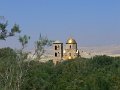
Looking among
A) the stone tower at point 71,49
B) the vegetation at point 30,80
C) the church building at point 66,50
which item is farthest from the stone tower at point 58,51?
the vegetation at point 30,80

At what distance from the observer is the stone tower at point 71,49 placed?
374 ft

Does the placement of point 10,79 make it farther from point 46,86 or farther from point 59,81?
point 59,81

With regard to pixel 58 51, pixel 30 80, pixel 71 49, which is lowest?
pixel 30 80

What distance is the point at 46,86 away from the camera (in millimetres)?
41375

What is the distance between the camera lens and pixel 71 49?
374 feet

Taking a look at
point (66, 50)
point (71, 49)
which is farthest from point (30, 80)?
point (66, 50)

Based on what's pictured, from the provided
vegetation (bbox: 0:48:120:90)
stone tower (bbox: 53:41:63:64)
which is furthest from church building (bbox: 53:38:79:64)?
vegetation (bbox: 0:48:120:90)

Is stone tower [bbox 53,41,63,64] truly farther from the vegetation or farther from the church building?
the vegetation

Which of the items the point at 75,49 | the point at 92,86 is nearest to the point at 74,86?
the point at 92,86

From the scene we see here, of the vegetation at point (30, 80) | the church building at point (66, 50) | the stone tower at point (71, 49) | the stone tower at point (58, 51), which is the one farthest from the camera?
the stone tower at point (71, 49)

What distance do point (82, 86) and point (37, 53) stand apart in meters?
24.4

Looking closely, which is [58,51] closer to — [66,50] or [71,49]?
[66,50]

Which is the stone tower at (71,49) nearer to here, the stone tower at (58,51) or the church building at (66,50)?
the church building at (66,50)

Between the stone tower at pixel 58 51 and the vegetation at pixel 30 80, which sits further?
the stone tower at pixel 58 51
